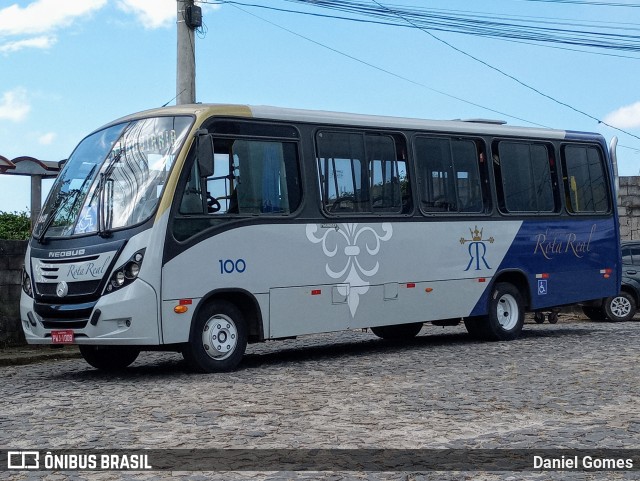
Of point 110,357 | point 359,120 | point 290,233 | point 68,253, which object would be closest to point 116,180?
point 68,253

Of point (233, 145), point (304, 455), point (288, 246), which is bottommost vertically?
point (304, 455)

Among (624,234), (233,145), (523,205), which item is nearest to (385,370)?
(233,145)

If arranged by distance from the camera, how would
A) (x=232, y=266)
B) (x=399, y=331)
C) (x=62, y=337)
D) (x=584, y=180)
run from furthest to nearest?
(x=584, y=180) → (x=399, y=331) → (x=232, y=266) → (x=62, y=337)

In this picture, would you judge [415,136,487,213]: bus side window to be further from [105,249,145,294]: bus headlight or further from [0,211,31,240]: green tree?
[0,211,31,240]: green tree

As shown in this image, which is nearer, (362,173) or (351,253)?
(351,253)

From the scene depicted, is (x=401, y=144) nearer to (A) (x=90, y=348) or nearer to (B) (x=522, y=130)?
(B) (x=522, y=130)

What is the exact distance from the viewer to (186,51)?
19.2 m

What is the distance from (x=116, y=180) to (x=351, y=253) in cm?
345

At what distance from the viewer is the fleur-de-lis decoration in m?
14.4

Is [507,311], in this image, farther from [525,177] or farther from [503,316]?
[525,177]

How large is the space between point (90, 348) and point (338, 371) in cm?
304

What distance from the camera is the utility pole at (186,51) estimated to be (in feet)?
61.9

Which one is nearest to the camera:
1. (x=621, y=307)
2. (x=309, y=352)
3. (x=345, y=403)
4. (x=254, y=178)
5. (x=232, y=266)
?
(x=345, y=403)

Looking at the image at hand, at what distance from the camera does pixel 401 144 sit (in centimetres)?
1570
